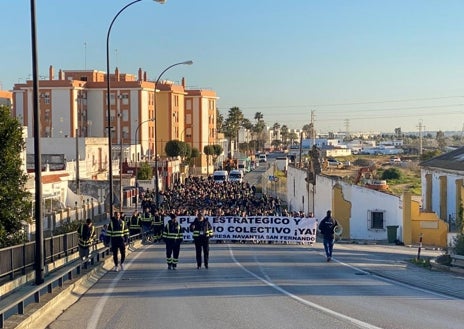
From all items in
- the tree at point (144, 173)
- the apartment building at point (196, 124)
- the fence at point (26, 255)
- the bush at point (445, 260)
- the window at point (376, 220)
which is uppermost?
the apartment building at point (196, 124)

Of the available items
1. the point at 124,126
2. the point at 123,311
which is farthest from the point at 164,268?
the point at 124,126

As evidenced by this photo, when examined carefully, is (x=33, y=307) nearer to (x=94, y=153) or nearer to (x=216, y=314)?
(x=216, y=314)

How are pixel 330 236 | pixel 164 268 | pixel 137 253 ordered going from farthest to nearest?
pixel 137 253, pixel 330 236, pixel 164 268

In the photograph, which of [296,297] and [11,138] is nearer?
[296,297]

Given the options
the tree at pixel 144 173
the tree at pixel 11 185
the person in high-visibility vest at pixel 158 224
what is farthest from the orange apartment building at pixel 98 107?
the tree at pixel 11 185

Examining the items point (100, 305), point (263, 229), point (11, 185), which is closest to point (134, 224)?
point (263, 229)

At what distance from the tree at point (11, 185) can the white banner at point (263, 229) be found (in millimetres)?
11748

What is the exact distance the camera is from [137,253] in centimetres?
2791

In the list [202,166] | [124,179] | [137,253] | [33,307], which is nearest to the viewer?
[33,307]

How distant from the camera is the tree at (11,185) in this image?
23.8m

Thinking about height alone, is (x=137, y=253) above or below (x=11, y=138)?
below

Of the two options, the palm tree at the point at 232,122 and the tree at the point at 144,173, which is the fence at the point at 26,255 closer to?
the tree at the point at 144,173

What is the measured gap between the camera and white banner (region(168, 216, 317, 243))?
116ft

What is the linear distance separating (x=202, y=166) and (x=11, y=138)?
105m
